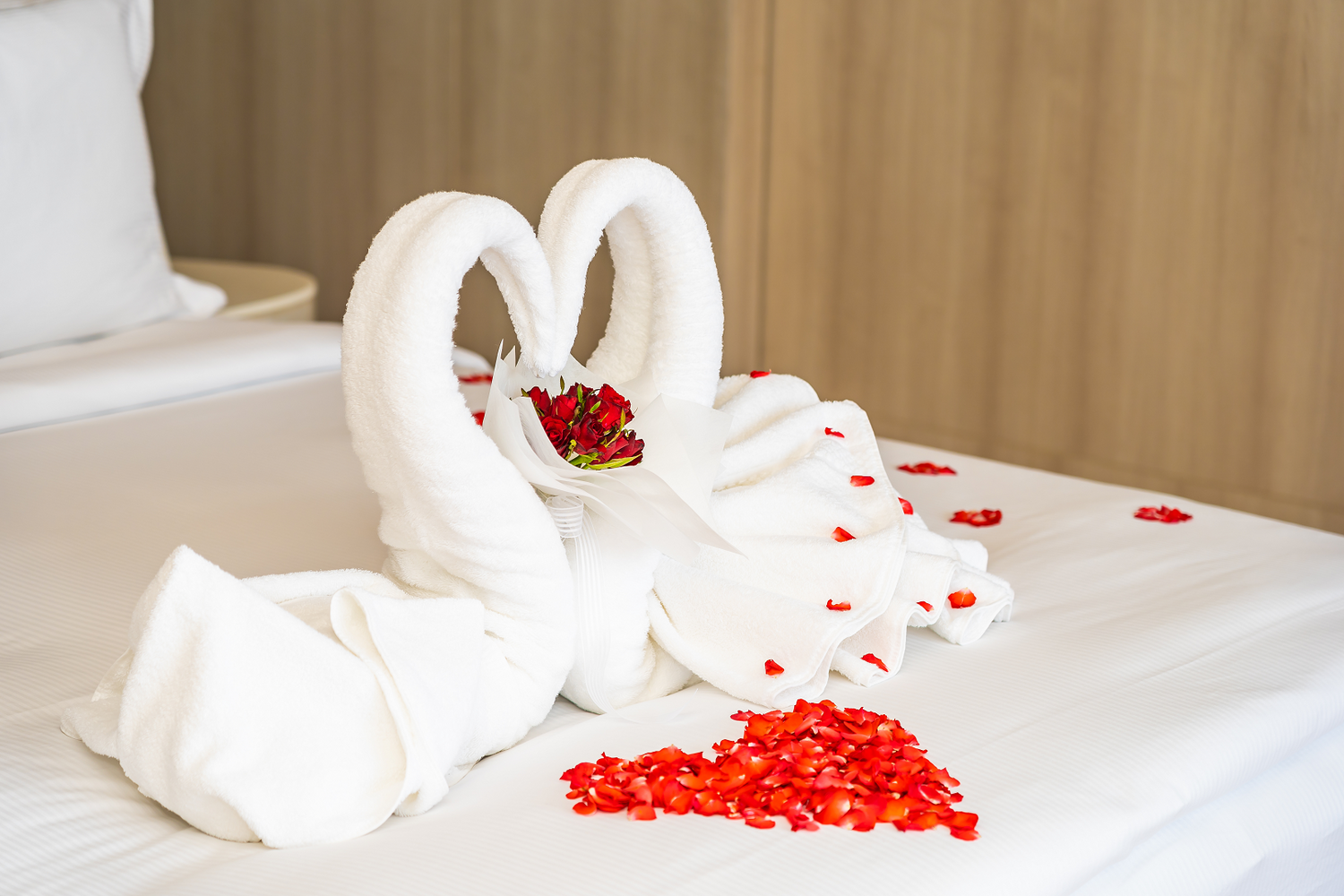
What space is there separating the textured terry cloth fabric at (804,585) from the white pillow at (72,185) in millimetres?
1221

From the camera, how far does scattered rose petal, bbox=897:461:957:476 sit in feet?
4.83

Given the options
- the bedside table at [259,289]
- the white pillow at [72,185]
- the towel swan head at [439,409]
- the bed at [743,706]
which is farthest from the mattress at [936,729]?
the bedside table at [259,289]

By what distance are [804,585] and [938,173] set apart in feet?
6.60

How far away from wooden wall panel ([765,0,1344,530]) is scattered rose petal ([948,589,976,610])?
1648mm

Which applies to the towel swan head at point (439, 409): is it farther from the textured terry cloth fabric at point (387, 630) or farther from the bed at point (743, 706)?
the bed at point (743, 706)

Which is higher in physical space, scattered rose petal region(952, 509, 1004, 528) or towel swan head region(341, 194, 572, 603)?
towel swan head region(341, 194, 572, 603)

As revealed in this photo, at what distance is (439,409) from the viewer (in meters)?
0.78

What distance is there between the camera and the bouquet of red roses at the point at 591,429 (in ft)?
2.83

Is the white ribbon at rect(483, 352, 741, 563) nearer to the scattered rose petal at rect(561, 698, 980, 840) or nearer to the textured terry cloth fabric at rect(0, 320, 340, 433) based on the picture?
the scattered rose petal at rect(561, 698, 980, 840)

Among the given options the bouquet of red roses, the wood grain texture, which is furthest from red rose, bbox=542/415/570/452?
the wood grain texture

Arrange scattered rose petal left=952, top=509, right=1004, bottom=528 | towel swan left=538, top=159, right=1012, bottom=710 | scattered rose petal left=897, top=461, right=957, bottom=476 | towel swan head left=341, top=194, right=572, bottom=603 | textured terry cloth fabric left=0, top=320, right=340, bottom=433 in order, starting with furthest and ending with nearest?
textured terry cloth fabric left=0, top=320, right=340, bottom=433
scattered rose petal left=897, top=461, right=957, bottom=476
scattered rose petal left=952, top=509, right=1004, bottom=528
towel swan left=538, top=159, right=1012, bottom=710
towel swan head left=341, top=194, right=572, bottom=603

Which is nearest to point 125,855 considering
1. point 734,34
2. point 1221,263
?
point 1221,263

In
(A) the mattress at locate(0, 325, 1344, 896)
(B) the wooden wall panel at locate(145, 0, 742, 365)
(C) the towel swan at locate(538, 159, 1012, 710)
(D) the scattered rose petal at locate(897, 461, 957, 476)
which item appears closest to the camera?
→ (A) the mattress at locate(0, 325, 1344, 896)

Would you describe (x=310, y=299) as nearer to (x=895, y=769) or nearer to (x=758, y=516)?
(x=758, y=516)
